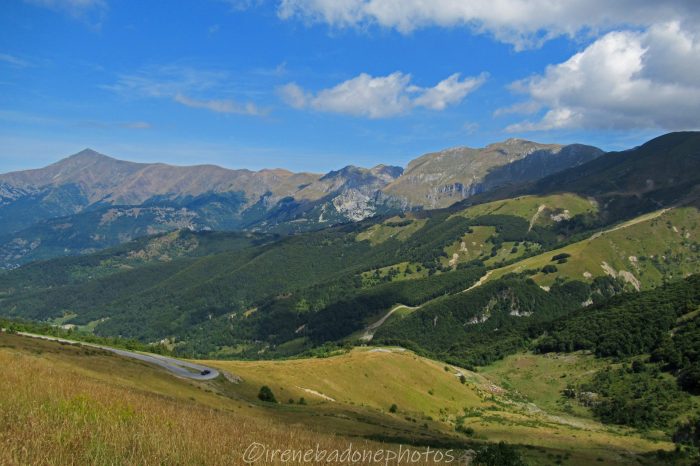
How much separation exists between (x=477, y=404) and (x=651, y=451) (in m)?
47.9

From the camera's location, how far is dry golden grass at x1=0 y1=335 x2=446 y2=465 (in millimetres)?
9266

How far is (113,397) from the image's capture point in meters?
15.2

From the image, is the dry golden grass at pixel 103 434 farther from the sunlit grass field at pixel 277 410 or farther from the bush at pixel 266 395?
the bush at pixel 266 395

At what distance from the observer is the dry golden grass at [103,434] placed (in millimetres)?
9266

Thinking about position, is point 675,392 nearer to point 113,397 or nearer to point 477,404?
point 477,404

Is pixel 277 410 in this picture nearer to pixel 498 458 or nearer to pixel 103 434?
pixel 498 458

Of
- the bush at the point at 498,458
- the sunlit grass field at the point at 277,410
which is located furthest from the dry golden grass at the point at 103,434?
the bush at the point at 498,458

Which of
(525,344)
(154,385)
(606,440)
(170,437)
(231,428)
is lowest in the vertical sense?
(525,344)

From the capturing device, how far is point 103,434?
10.2m

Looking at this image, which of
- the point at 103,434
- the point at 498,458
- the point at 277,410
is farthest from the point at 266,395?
the point at 103,434

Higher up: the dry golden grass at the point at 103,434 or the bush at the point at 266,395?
the dry golden grass at the point at 103,434

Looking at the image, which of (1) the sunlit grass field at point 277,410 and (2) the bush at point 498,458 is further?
(2) the bush at point 498,458

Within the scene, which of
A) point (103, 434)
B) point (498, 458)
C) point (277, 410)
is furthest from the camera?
point (277, 410)

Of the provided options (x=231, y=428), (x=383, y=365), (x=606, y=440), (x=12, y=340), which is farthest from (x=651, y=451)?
(x=12, y=340)
